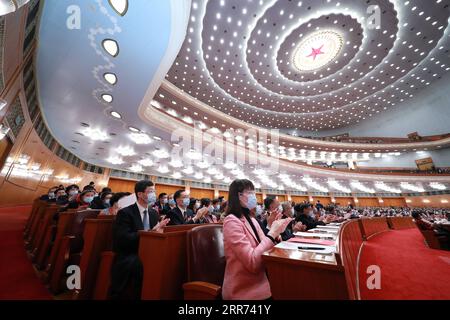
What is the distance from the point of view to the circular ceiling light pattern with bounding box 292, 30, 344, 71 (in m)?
13.1

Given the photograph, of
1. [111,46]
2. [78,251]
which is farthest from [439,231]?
[111,46]

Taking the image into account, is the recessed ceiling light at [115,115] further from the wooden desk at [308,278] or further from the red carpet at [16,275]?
the wooden desk at [308,278]

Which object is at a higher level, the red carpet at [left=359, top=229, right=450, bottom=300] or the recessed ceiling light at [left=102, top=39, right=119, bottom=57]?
the recessed ceiling light at [left=102, top=39, right=119, bottom=57]

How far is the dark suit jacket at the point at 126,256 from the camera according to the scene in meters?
1.49

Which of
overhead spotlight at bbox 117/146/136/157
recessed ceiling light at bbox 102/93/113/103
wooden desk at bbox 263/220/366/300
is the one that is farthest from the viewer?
overhead spotlight at bbox 117/146/136/157

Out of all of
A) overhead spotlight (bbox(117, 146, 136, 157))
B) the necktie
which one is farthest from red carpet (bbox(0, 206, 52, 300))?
overhead spotlight (bbox(117, 146, 136, 157))

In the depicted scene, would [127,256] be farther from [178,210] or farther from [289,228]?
[289,228]

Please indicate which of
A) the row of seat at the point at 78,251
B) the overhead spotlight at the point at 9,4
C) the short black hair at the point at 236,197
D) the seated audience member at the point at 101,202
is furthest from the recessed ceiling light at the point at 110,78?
→ the short black hair at the point at 236,197

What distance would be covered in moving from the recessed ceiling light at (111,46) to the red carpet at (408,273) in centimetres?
554

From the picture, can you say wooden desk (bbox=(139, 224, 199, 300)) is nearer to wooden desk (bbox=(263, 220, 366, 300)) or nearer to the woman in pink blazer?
the woman in pink blazer

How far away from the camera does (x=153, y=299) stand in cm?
141

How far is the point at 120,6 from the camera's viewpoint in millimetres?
2967
